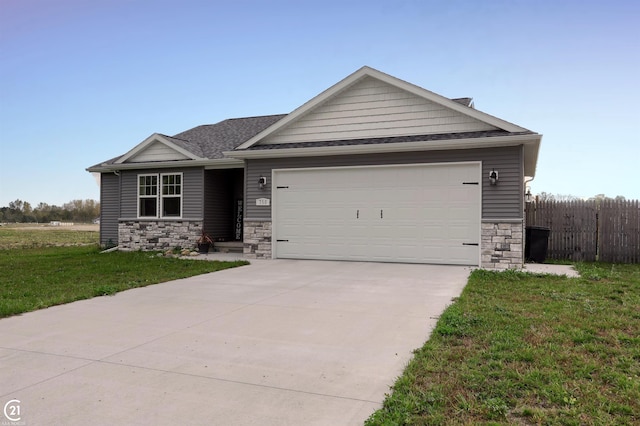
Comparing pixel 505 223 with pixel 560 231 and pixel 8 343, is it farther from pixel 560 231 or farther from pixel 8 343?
pixel 8 343

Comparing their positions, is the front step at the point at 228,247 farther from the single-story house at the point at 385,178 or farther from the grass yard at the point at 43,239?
the grass yard at the point at 43,239

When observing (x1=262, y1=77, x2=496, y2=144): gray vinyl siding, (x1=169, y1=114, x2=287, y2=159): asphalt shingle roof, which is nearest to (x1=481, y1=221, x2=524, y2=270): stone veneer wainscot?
(x1=262, y1=77, x2=496, y2=144): gray vinyl siding

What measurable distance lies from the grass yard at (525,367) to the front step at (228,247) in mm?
9280

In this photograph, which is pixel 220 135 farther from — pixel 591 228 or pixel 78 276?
pixel 591 228

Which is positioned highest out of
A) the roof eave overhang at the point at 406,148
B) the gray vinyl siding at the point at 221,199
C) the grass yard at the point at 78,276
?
the roof eave overhang at the point at 406,148

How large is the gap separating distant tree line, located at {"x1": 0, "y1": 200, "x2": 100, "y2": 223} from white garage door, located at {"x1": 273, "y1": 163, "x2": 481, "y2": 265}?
60224mm

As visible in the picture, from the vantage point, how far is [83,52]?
585 inches

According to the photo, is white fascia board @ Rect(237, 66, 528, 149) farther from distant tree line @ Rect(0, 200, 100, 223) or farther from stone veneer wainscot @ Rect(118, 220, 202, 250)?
distant tree line @ Rect(0, 200, 100, 223)

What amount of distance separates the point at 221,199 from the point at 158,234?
246 centimetres

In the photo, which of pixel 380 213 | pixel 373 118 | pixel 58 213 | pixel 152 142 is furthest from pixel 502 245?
pixel 58 213

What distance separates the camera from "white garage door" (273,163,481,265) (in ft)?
33.8

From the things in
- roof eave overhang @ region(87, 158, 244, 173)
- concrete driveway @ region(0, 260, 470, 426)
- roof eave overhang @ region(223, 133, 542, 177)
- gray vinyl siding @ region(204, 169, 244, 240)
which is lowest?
concrete driveway @ region(0, 260, 470, 426)

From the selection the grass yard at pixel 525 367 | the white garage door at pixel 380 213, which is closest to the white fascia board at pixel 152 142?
the white garage door at pixel 380 213

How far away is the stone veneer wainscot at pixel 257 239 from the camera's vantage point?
1208cm
